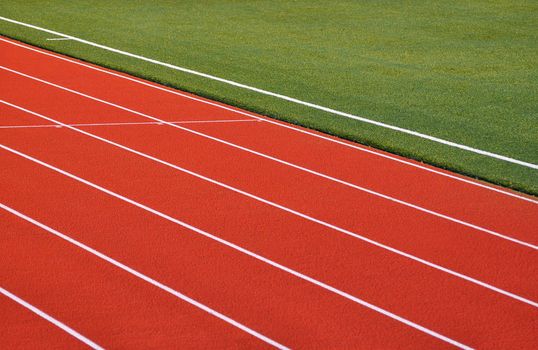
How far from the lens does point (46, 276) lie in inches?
216

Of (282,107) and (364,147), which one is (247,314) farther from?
(282,107)

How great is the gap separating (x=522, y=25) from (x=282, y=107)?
715 cm

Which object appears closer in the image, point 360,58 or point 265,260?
point 265,260

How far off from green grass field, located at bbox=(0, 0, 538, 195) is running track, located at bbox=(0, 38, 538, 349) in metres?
0.70

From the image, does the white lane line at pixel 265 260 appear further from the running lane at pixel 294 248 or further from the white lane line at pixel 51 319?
the white lane line at pixel 51 319

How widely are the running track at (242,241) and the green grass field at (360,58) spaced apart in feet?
2.31

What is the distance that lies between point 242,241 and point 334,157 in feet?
7.02

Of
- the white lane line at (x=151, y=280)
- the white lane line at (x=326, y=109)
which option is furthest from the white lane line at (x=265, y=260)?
the white lane line at (x=326, y=109)

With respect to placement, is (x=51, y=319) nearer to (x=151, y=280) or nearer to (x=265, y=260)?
(x=151, y=280)

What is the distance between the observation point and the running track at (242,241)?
4.97 metres

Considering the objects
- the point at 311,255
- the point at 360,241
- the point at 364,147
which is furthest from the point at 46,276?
the point at 364,147

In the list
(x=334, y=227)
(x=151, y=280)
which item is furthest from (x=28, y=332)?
(x=334, y=227)

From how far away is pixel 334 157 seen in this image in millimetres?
8086

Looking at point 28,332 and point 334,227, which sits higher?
point 334,227
